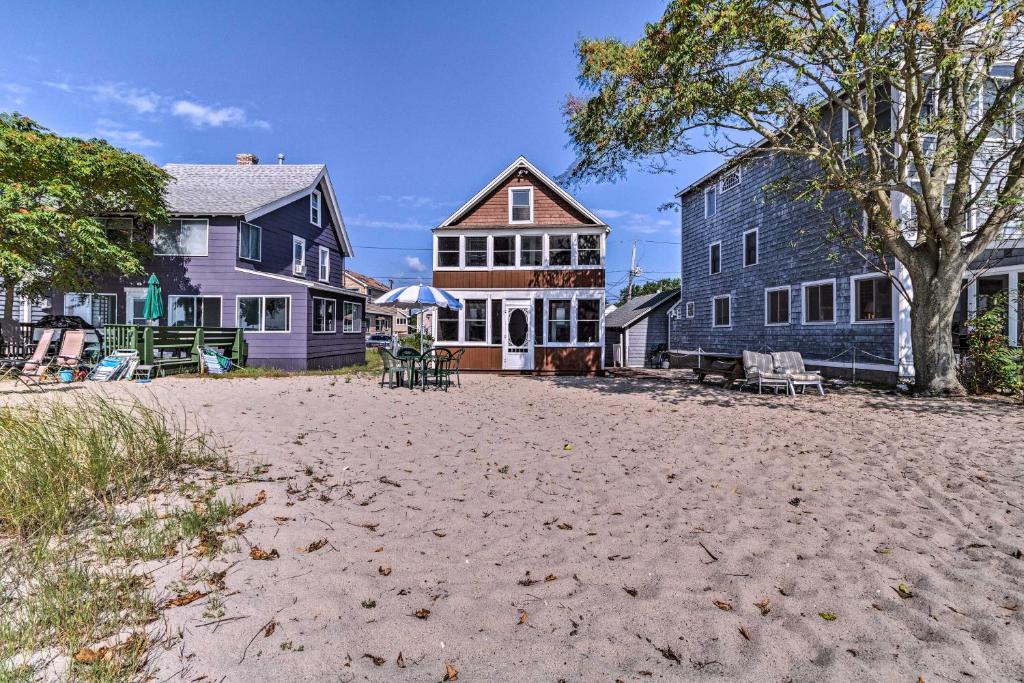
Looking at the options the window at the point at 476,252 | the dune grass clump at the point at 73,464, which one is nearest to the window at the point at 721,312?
the window at the point at 476,252

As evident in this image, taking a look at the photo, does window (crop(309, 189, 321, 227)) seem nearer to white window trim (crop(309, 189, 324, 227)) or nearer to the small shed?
white window trim (crop(309, 189, 324, 227))

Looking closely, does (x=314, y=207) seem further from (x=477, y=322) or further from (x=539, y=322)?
(x=539, y=322)

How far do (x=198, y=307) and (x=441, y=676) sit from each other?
20.3 metres

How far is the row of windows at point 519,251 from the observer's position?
19.7 m

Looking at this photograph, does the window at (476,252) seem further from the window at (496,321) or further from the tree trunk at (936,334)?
the tree trunk at (936,334)

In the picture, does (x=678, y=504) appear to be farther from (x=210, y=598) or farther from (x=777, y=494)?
(x=210, y=598)

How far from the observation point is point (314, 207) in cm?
2427

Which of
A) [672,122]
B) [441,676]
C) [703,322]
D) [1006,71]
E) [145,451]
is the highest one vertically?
[1006,71]

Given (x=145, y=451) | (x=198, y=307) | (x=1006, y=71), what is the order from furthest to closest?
(x=198, y=307) < (x=1006, y=71) < (x=145, y=451)

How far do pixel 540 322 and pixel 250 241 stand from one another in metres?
12.1

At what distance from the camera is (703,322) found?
23609 mm

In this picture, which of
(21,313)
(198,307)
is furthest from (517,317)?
(21,313)

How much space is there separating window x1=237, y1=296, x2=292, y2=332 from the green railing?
660mm

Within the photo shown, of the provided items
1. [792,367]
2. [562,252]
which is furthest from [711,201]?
[792,367]
